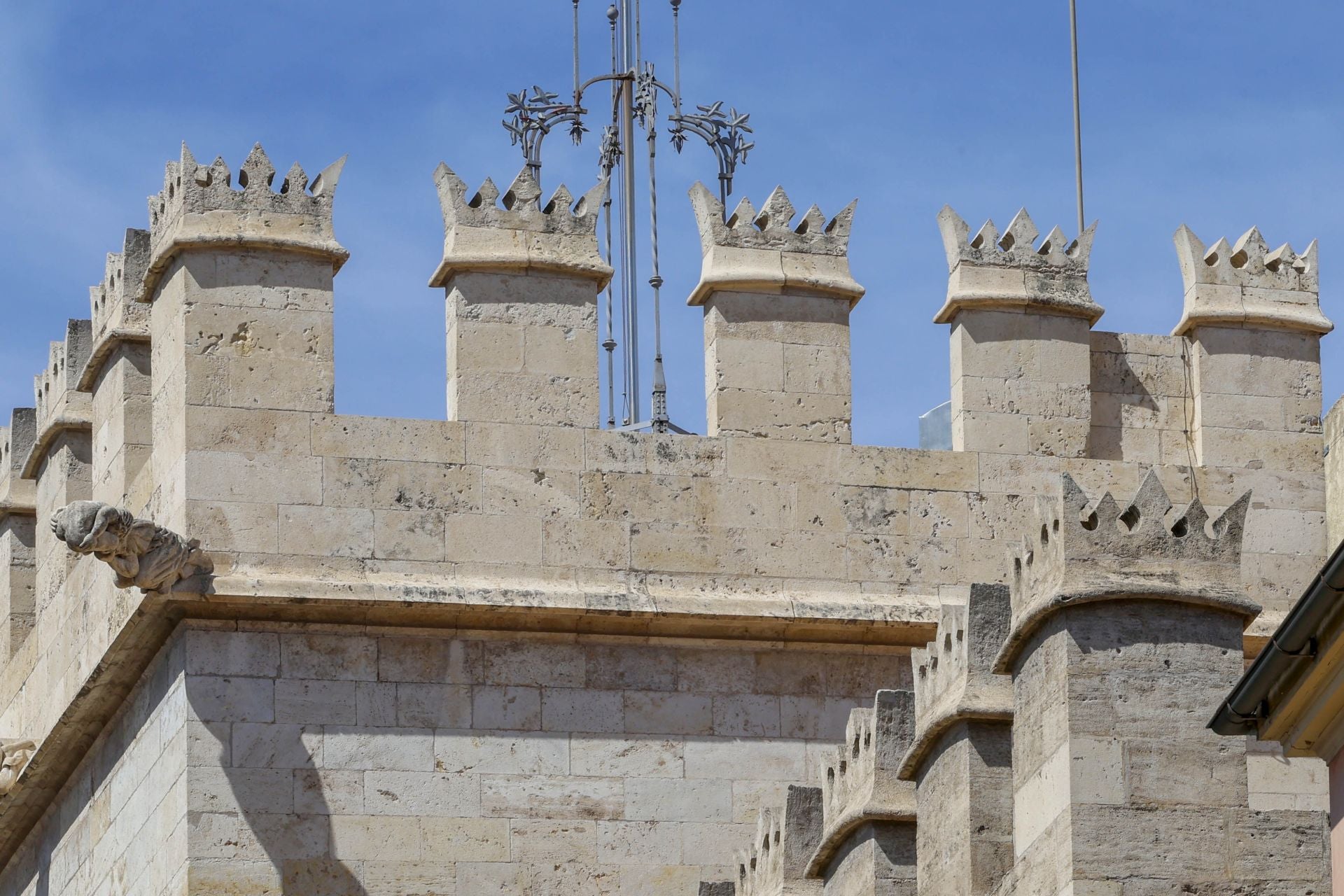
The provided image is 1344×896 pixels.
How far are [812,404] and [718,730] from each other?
1.97 metres

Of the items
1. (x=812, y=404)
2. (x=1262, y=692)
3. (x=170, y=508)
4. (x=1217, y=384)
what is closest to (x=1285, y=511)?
(x=1217, y=384)

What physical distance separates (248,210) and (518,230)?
5.00 feet

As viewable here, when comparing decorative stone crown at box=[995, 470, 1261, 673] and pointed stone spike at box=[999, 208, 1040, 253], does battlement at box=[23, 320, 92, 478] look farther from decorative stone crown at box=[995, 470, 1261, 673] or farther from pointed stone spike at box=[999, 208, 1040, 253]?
decorative stone crown at box=[995, 470, 1261, 673]

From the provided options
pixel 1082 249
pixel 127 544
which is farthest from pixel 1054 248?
pixel 127 544

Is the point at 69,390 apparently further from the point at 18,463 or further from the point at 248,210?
the point at 248,210

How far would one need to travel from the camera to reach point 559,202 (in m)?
21.6

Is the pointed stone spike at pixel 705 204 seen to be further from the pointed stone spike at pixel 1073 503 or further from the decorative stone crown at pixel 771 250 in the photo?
the pointed stone spike at pixel 1073 503

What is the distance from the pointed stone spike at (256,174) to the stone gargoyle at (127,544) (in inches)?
83.4

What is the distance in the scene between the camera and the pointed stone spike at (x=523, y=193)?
21.6 metres

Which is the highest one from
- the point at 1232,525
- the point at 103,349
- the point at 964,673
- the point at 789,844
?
the point at 103,349

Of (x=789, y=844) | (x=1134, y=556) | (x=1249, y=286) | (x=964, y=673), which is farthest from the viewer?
(x=1249, y=286)

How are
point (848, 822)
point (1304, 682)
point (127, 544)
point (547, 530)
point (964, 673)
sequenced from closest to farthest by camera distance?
point (1304, 682), point (964, 673), point (848, 822), point (127, 544), point (547, 530)

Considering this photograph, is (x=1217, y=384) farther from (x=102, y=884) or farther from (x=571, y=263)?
(x=102, y=884)

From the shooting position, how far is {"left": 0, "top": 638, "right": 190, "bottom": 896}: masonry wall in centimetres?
2059
